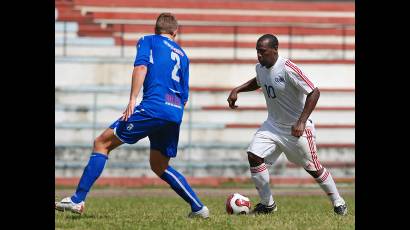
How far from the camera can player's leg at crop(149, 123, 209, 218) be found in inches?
403

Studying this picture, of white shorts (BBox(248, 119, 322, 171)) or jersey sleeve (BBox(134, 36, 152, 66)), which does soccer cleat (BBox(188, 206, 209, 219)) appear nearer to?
white shorts (BBox(248, 119, 322, 171))

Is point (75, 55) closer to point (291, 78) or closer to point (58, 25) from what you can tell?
point (58, 25)

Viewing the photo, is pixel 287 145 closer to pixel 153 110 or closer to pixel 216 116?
pixel 153 110

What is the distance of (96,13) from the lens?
25672mm

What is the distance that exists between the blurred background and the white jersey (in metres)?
8.18

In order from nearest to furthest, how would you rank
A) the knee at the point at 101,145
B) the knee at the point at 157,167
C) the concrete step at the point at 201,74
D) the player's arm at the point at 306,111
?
the knee at the point at 101,145 < the knee at the point at 157,167 < the player's arm at the point at 306,111 < the concrete step at the point at 201,74

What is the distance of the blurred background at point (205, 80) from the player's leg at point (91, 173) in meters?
9.20

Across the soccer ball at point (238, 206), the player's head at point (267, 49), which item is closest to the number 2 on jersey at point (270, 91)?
the player's head at point (267, 49)

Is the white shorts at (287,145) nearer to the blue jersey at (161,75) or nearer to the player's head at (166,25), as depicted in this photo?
the blue jersey at (161,75)

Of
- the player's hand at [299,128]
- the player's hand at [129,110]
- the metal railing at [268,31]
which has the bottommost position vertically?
the player's hand at [299,128]

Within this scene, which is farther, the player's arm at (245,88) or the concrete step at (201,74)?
the concrete step at (201,74)

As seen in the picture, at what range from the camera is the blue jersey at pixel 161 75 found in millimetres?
10047

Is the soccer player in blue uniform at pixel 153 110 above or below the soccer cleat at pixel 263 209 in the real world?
above
